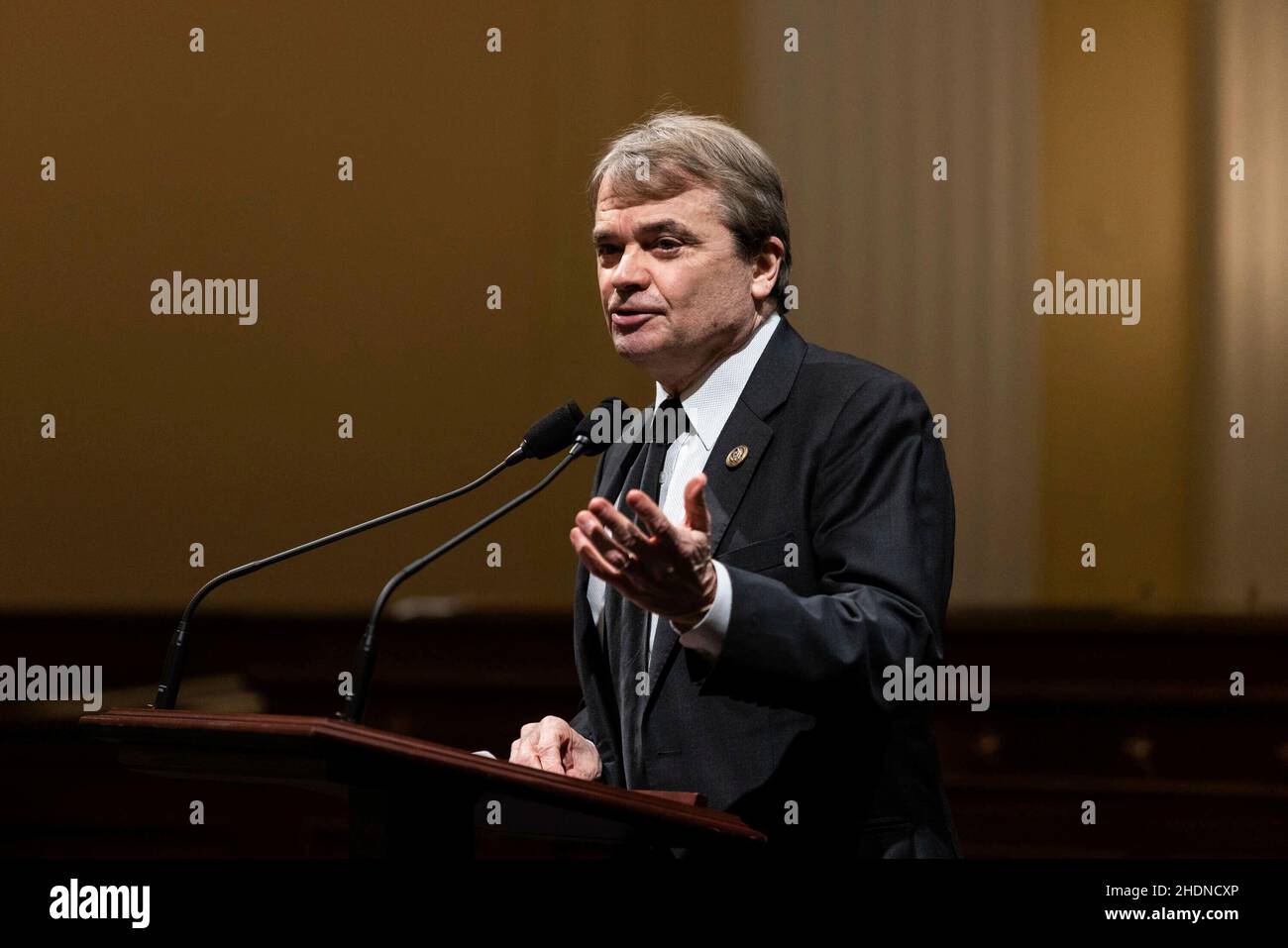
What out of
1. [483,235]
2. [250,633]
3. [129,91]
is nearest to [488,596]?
[250,633]

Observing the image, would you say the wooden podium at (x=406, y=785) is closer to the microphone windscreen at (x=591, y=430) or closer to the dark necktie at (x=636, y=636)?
the dark necktie at (x=636, y=636)

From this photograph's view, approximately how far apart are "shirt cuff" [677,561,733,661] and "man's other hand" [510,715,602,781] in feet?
1.92

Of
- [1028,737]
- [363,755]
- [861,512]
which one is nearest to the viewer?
[363,755]

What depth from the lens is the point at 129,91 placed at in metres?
5.50

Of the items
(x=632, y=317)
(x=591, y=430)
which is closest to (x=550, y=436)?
(x=591, y=430)

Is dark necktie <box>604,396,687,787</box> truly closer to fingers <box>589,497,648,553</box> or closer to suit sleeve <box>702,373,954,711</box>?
suit sleeve <box>702,373,954,711</box>

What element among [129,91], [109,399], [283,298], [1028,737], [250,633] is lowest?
[1028,737]

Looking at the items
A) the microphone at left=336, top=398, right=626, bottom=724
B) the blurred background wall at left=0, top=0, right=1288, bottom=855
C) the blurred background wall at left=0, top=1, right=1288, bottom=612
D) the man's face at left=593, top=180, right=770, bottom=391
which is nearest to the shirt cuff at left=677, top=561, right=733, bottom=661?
the microphone at left=336, top=398, right=626, bottom=724

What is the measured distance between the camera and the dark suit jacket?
1915 millimetres

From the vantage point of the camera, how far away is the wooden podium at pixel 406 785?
4.83 feet

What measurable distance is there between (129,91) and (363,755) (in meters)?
4.66

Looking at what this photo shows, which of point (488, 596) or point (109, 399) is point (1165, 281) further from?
point (109, 399)

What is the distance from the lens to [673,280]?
2207mm

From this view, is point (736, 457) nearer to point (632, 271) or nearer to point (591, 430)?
point (591, 430)
